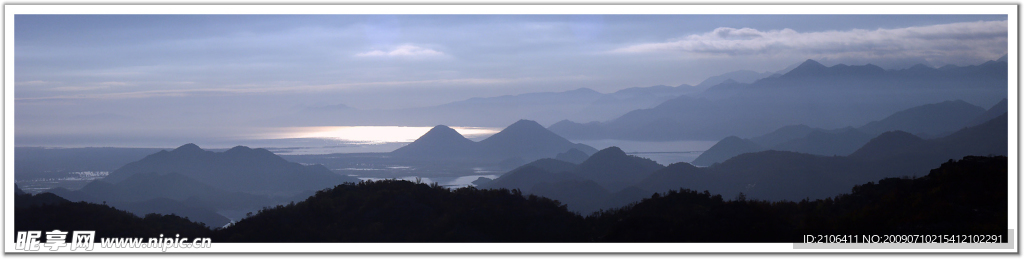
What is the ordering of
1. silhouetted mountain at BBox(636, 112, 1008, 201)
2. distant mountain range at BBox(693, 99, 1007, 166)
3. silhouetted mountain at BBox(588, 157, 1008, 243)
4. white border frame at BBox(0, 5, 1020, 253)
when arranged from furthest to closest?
distant mountain range at BBox(693, 99, 1007, 166) < silhouetted mountain at BBox(636, 112, 1008, 201) < white border frame at BBox(0, 5, 1020, 253) < silhouetted mountain at BBox(588, 157, 1008, 243)

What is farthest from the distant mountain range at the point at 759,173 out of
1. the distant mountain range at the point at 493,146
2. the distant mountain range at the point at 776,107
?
the distant mountain range at the point at 776,107

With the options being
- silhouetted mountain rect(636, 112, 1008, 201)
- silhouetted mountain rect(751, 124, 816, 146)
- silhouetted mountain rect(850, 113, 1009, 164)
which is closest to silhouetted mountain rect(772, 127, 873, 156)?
silhouetted mountain rect(751, 124, 816, 146)

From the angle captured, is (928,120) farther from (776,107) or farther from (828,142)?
(776,107)

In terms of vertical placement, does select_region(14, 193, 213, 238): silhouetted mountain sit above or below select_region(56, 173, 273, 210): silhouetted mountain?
above

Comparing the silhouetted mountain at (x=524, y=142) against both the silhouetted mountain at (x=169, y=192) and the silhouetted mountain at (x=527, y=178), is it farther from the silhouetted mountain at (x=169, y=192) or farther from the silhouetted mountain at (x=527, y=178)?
the silhouetted mountain at (x=169, y=192)

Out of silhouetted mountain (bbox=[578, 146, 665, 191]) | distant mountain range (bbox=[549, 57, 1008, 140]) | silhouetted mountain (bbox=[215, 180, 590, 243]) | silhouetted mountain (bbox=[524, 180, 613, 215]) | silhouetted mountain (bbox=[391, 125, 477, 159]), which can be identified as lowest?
silhouetted mountain (bbox=[524, 180, 613, 215])

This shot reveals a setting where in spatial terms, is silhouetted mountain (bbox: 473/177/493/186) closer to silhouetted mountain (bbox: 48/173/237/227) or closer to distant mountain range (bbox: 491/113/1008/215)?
distant mountain range (bbox: 491/113/1008/215)

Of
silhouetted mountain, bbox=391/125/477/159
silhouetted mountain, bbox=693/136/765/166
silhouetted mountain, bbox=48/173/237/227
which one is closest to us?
silhouetted mountain, bbox=48/173/237/227
